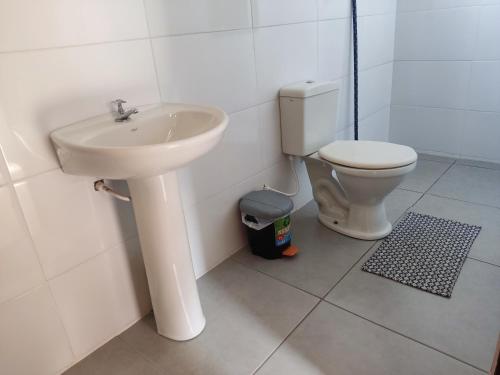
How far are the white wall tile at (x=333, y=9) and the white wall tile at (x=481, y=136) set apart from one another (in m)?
1.15

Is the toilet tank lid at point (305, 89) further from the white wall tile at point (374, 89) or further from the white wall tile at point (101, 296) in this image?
the white wall tile at point (101, 296)

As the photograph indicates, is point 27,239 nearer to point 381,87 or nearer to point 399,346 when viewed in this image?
point 399,346

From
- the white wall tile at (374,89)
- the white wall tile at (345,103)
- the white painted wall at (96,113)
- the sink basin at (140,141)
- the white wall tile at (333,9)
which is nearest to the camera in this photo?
the sink basin at (140,141)

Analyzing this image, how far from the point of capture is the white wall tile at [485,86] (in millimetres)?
2443

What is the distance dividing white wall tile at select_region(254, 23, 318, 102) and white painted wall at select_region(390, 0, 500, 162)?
1.03 m

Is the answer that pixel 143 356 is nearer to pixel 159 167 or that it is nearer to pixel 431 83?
pixel 159 167

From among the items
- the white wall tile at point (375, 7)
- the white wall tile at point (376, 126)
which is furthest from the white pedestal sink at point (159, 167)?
the white wall tile at point (376, 126)

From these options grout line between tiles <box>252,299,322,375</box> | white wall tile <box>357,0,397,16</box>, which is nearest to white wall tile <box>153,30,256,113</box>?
grout line between tiles <box>252,299,322,375</box>

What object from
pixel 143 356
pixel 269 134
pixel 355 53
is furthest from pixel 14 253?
pixel 355 53

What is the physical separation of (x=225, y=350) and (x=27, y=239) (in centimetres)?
74

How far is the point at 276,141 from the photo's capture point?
1997 millimetres

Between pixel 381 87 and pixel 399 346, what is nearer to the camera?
pixel 399 346

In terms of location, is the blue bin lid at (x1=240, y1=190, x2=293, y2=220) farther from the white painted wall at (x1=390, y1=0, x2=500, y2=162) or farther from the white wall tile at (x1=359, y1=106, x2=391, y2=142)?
the white painted wall at (x1=390, y1=0, x2=500, y2=162)

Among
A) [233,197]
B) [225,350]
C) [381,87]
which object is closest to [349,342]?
[225,350]
